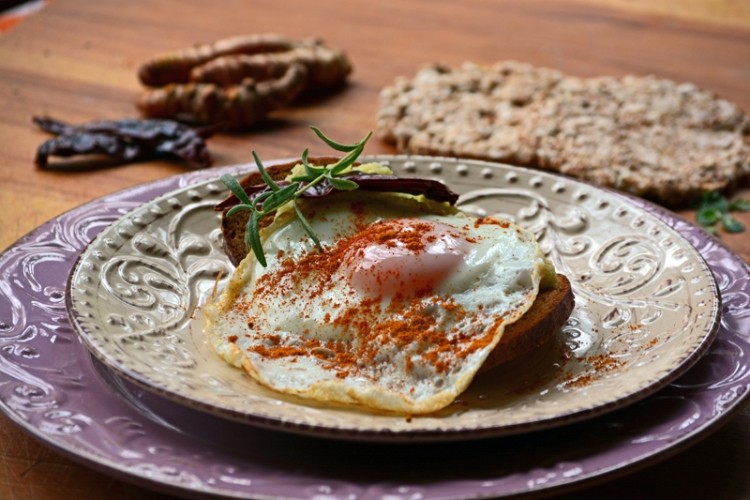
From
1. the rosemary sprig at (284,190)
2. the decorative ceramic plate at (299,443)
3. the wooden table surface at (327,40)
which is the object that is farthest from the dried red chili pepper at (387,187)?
the wooden table surface at (327,40)

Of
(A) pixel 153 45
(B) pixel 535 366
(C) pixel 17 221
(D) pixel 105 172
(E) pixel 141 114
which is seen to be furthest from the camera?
(A) pixel 153 45

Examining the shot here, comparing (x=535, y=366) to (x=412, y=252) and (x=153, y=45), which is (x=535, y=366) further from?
(x=153, y=45)

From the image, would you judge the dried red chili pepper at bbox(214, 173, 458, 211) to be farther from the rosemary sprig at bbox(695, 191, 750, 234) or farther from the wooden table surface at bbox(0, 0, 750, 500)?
the rosemary sprig at bbox(695, 191, 750, 234)

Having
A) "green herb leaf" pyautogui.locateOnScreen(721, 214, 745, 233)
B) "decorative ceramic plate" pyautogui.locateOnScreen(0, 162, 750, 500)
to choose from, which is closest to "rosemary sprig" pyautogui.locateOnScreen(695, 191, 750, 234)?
"green herb leaf" pyautogui.locateOnScreen(721, 214, 745, 233)

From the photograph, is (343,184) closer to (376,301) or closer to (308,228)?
(308,228)

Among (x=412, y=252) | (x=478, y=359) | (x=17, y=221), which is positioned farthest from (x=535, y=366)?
(x=17, y=221)
